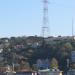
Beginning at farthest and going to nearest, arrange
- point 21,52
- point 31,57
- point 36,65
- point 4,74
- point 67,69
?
point 21,52 < point 31,57 < point 36,65 < point 67,69 < point 4,74

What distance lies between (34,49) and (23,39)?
16.0 meters

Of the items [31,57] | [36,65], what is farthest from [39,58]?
[36,65]

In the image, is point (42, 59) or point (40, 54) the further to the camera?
point (42, 59)

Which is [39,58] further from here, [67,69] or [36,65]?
[67,69]

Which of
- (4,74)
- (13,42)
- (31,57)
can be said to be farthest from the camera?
(13,42)

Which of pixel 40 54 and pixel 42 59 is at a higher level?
pixel 40 54

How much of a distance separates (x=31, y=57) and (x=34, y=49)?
2182 millimetres

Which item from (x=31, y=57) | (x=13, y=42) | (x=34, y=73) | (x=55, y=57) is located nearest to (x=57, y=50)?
(x=55, y=57)

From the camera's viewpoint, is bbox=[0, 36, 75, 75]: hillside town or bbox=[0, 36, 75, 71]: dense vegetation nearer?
bbox=[0, 36, 75, 75]: hillside town

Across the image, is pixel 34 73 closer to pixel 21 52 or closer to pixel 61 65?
pixel 61 65

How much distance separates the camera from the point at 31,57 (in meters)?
43.3

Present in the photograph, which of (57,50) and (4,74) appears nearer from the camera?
(4,74)

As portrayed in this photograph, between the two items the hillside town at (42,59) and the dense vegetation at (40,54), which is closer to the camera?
the hillside town at (42,59)

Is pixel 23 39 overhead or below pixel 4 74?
overhead
